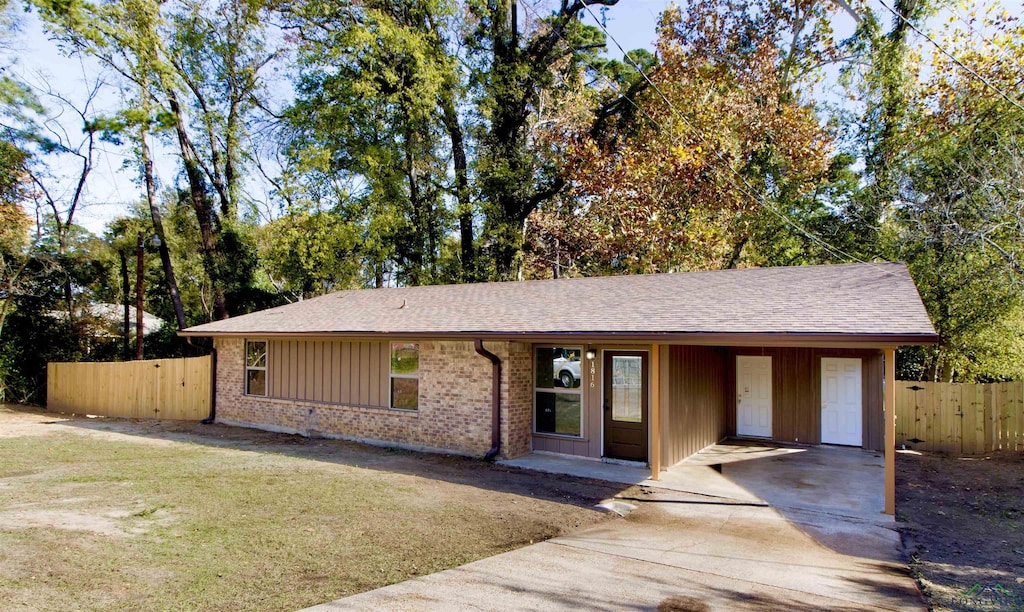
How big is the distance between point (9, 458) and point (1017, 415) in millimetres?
18378

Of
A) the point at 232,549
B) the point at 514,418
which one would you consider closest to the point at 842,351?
the point at 514,418

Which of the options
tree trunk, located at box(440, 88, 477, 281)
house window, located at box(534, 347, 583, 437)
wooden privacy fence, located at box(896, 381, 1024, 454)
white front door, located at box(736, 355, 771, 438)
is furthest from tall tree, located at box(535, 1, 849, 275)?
house window, located at box(534, 347, 583, 437)

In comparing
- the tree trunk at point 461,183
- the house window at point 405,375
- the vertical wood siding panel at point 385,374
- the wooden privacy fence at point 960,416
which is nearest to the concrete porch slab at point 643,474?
Answer: the house window at point 405,375

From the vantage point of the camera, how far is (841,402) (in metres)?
12.9

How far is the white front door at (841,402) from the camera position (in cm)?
1277

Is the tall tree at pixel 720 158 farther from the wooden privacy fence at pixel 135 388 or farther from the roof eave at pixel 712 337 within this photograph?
the wooden privacy fence at pixel 135 388

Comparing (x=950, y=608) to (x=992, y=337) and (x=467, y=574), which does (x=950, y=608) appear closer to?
(x=467, y=574)

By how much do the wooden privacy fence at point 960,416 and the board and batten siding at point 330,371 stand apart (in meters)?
10.8

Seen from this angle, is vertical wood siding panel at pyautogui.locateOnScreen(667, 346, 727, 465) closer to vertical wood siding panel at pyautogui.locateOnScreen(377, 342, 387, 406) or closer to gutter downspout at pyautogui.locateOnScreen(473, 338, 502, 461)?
gutter downspout at pyautogui.locateOnScreen(473, 338, 502, 461)

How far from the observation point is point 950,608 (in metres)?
5.04

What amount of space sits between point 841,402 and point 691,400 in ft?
12.2

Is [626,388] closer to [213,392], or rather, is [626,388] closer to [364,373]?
[364,373]

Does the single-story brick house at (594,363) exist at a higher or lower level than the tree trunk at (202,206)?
lower

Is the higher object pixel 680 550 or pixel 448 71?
pixel 448 71
